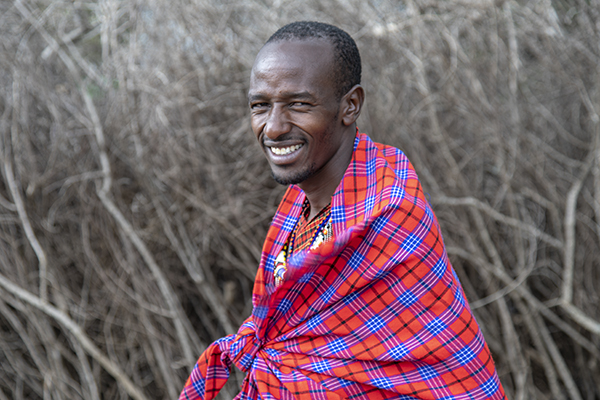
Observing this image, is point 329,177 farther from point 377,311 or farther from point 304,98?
point 377,311

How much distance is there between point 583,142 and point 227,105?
220 centimetres

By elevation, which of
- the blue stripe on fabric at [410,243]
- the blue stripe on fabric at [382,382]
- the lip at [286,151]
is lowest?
the blue stripe on fabric at [382,382]

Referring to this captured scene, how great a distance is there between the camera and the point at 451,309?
1.02m

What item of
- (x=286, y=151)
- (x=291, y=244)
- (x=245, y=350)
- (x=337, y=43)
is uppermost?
(x=337, y=43)

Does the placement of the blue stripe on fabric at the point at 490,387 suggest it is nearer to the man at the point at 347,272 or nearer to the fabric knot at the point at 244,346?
the man at the point at 347,272

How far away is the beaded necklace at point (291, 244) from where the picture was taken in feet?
3.93

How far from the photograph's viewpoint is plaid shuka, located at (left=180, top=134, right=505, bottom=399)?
1001 mm

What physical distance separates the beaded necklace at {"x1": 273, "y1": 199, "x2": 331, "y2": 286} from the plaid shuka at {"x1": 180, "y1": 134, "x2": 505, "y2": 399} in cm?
9

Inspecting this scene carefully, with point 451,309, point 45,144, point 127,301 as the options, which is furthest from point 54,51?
point 451,309

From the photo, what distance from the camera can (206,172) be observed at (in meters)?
2.88

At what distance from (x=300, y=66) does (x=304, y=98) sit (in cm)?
7

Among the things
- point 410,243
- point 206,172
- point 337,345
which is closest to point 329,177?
point 410,243

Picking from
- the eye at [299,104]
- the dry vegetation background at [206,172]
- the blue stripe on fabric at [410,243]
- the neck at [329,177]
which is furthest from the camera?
the dry vegetation background at [206,172]

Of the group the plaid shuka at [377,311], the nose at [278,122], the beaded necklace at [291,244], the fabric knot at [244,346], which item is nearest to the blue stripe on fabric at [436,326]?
the plaid shuka at [377,311]
